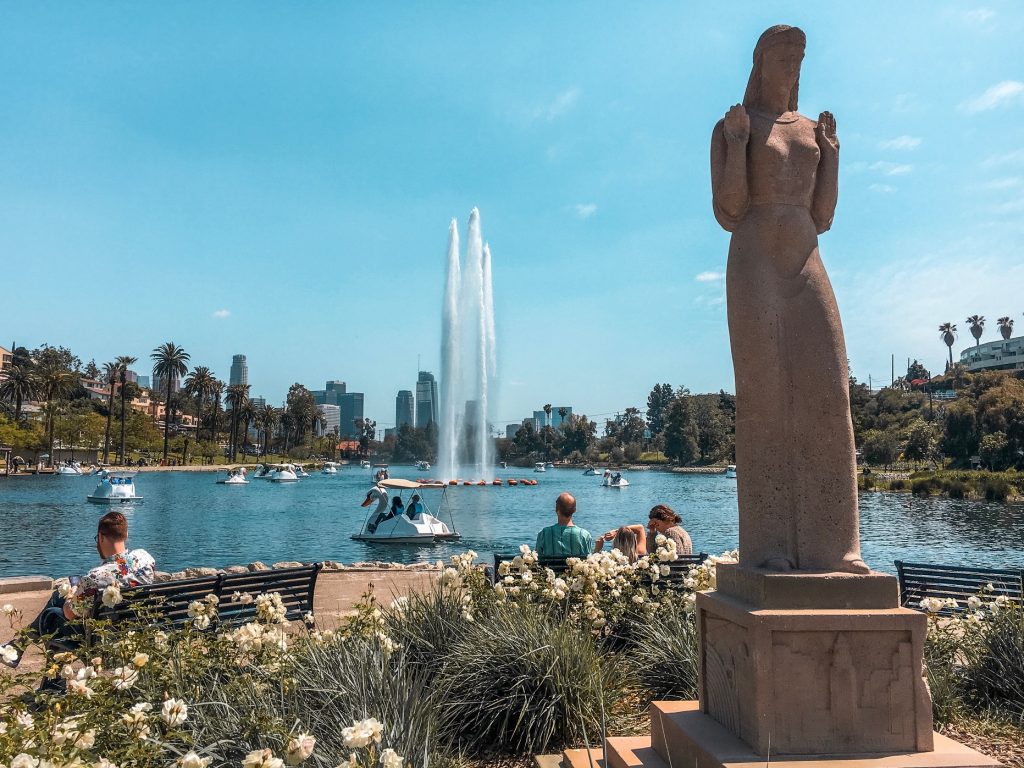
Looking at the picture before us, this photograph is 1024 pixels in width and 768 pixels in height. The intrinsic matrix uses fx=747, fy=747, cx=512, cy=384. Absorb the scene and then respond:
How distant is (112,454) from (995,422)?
10292 cm

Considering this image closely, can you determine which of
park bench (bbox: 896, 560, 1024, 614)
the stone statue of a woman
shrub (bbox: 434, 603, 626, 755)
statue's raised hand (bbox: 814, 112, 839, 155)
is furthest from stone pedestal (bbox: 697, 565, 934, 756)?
park bench (bbox: 896, 560, 1024, 614)

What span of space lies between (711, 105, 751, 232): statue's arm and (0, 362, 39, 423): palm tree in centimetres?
9560

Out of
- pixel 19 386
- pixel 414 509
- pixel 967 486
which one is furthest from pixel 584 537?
pixel 19 386

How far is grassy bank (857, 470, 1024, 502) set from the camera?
47.3 m

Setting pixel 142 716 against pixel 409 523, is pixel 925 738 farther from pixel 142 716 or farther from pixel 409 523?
pixel 409 523

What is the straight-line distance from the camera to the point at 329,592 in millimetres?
11328

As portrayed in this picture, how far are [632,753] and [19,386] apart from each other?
323ft

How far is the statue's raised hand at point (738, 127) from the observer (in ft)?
13.2

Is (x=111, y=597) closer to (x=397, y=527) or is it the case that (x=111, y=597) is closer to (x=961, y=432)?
(x=397, y=527)

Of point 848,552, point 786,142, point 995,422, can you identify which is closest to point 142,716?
point 848,552

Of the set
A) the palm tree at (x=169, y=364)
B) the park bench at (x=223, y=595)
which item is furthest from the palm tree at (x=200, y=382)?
the park bench at (x=223, y=595)

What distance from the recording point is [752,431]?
3801 millimetres

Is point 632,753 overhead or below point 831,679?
below

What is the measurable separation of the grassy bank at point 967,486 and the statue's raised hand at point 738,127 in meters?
48.3
